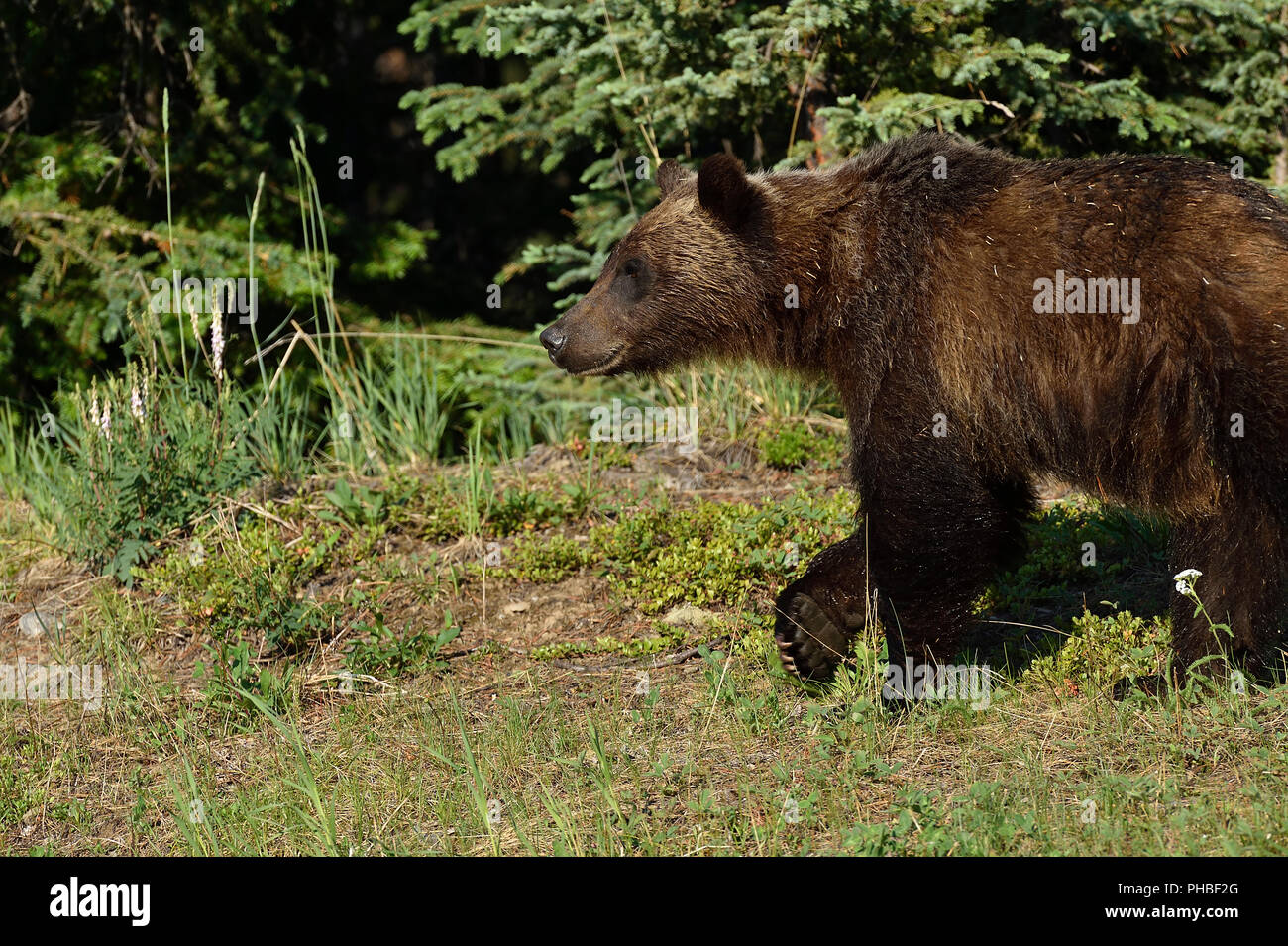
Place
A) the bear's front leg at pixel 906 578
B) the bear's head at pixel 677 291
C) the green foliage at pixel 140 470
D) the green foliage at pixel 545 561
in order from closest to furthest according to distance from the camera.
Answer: the bear's front leg at pixel 906 578
the bear's head at pixel 677 291
the green foliage at pixel 545 561
the green foliage at pixel 140 470

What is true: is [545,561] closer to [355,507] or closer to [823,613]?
[355,507]

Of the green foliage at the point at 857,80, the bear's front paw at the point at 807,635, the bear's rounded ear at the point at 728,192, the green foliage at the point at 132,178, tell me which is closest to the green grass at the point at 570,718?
the bear's front paw at the point at 807,635

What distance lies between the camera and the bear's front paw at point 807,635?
15.7 feet

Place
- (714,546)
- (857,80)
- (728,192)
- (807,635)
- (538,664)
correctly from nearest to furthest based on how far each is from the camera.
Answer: (807,635), (728,192), (538,664), (714,546), (857,80)

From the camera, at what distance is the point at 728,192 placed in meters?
5.40

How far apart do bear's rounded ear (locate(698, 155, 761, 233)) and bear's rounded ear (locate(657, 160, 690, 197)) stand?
45 centimetres

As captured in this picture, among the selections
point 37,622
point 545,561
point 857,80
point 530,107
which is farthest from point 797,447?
point 37,622

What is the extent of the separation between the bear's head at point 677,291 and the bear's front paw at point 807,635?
4.32 feet

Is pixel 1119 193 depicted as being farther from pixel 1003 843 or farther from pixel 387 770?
pixel 387 770

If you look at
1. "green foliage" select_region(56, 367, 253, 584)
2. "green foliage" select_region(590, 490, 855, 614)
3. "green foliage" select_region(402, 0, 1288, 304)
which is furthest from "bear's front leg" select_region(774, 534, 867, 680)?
"green foliage" select_region(56, 367, 253, 584)

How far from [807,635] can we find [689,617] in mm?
1285

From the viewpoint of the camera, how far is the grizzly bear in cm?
423

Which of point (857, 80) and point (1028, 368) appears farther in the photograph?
point (857, 80)

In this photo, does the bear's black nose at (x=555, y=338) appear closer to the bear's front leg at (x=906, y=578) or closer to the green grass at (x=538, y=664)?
the green grass at (x=538, y=664)
